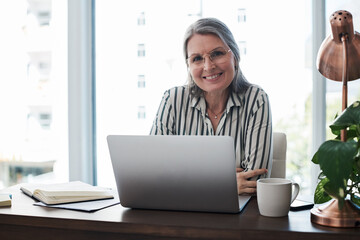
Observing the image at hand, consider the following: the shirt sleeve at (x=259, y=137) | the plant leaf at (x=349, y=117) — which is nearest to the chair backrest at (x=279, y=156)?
the shirt sleeve at (x=259, y=137)

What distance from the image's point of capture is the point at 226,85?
1.98m

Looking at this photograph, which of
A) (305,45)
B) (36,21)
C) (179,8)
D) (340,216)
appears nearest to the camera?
(340,216)

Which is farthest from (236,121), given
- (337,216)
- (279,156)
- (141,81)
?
(141,81)

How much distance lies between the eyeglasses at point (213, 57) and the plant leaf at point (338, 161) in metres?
1.07

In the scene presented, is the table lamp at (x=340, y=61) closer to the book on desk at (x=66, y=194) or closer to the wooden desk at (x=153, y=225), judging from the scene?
the wooden desk at (x=153, y=225)

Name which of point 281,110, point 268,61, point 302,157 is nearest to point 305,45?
point 268,61

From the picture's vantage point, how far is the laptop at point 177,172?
112 cm

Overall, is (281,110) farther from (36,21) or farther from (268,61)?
(36,21)

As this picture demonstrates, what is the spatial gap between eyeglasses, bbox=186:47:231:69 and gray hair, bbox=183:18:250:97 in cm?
6

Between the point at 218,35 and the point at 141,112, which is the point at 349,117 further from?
the point at 141,112

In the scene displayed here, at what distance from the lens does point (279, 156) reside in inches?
74.5

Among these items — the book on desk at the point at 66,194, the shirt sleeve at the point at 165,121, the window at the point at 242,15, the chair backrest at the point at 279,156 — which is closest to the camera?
the book on desk at the point at 66,194

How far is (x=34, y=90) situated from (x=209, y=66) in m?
1.82

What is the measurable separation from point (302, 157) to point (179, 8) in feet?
4.42
